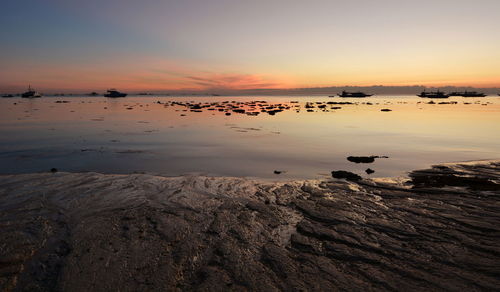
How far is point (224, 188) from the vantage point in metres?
11.9

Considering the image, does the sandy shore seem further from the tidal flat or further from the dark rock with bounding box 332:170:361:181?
the dark rock with bounding box 332:170:361:181

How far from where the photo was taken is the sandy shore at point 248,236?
18.9ft

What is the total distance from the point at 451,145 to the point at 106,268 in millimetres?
27851

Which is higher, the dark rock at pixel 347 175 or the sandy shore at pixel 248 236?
the dark rock at pixel 347 175

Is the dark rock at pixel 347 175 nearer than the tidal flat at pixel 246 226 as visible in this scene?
No

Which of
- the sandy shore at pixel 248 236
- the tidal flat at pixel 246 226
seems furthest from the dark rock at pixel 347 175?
the sandy shore at pixel 248 236

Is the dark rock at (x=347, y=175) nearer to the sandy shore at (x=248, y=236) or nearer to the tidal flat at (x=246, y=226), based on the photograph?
the tidal flat at (x=246, y=226)

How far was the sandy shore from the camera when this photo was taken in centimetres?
575

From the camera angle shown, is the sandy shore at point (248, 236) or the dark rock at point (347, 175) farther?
the dark rock at point (347, 175)

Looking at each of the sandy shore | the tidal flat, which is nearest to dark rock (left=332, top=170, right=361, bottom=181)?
the tidal flat

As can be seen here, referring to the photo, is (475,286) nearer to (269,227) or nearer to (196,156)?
(269,227)

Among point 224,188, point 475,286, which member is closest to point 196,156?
point 224,188

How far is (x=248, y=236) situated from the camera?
762cm

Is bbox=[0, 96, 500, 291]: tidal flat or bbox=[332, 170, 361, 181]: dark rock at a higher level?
bbox=[332, 170, 361, 181]: dark rock
